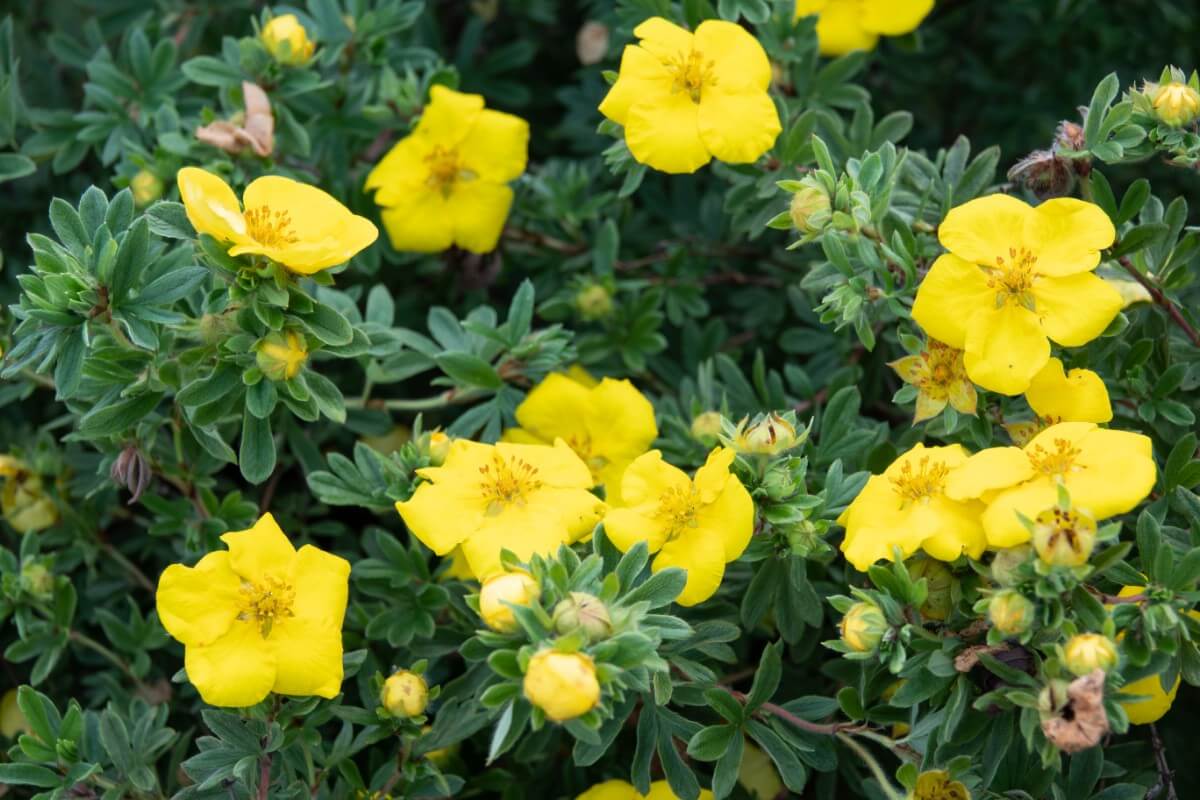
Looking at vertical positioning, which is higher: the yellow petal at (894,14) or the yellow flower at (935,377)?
the yellow petal at (894,14)

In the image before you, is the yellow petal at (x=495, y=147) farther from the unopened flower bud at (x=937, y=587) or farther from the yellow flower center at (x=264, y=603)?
the unopened flower bud at (x=937, y=587)

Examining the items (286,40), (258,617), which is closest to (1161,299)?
(258,617)

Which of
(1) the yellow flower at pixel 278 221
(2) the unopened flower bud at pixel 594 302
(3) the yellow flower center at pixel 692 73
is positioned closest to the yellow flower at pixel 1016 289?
(3) the yellow flower center at pixel 692 73

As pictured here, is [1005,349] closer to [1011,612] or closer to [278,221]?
[1011,612]

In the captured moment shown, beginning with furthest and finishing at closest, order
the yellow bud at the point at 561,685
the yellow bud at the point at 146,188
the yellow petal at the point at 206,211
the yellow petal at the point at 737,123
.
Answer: the yellow bud at the point at 146,188, the yellow petal at the point at 737,123, the yellow petal at the point at 206,211, the yellow bud at the point at 561,685

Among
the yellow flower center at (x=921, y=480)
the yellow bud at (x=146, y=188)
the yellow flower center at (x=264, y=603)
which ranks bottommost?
the yellow flower center at (x=264, y=603)

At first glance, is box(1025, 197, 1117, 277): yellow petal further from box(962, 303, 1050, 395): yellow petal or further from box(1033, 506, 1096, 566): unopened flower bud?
box(1033, 506, 1096, 566): unopened flower bud

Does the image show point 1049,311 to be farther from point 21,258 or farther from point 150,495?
point 21,258

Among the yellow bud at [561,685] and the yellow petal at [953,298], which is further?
the yellow petal at [953,298]
